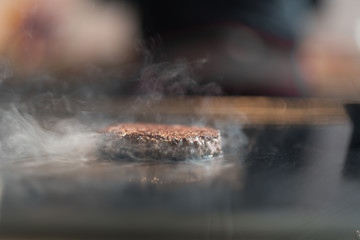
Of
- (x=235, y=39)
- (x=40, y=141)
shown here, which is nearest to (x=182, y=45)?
(x=235, y=39)

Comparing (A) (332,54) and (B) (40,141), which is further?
(A) (332,54)

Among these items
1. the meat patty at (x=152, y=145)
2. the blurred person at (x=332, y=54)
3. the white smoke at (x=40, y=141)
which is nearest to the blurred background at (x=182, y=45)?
the blurred person at (x=332, y=54)

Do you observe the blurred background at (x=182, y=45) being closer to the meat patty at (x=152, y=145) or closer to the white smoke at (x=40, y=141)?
the white smoke at (x=40, y=141)

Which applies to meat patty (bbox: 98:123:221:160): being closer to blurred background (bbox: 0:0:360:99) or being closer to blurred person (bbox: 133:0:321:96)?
blurred background (bbox: 0:0:360:99)

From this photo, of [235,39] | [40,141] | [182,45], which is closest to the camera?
[40,141]

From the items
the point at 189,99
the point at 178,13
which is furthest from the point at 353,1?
the point at 189,99

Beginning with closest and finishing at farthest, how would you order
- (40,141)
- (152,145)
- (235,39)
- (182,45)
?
(152,145) < (40,141) < (182,45) < (235,39)

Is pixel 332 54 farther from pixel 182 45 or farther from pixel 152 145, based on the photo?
pixel 152 145

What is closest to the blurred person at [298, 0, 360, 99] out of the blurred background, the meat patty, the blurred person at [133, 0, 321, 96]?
the blurred background

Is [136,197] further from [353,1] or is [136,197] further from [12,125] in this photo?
[353,1]
